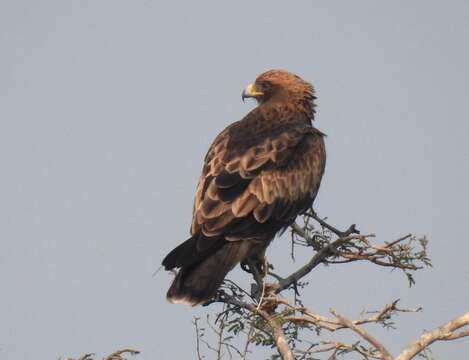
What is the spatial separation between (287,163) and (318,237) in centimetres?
165

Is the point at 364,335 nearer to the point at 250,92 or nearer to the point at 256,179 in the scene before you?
the point at 256,179

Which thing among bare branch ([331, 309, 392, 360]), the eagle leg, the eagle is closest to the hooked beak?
the eagle

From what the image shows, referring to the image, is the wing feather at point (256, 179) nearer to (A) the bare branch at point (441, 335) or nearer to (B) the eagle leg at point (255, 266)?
(B) the eagle leg at point (255, 266)

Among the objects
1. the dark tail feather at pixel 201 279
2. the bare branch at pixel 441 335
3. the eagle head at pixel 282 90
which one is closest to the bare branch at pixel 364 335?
the bare branch at pixel 441 335

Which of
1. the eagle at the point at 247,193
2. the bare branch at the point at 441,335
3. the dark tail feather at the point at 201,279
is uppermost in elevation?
the eagle at the point at 247,193

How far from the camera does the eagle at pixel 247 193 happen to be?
9461 mm

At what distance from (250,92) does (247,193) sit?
117 inches

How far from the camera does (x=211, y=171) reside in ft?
34.3

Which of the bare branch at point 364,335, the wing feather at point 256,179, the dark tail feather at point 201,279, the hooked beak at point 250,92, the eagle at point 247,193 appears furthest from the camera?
the hooked beak at point 250,92

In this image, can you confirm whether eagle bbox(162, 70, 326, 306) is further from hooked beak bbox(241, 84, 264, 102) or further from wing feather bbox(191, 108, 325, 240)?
hooked beak bbox(241, 84, 264, 102)

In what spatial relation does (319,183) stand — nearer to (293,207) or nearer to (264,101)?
(293,207)

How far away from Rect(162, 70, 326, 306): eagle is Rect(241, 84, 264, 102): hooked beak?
59 centimetres

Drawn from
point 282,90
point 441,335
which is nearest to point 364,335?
point 441,335

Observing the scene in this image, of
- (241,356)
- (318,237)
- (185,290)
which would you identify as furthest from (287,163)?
(241,356)
